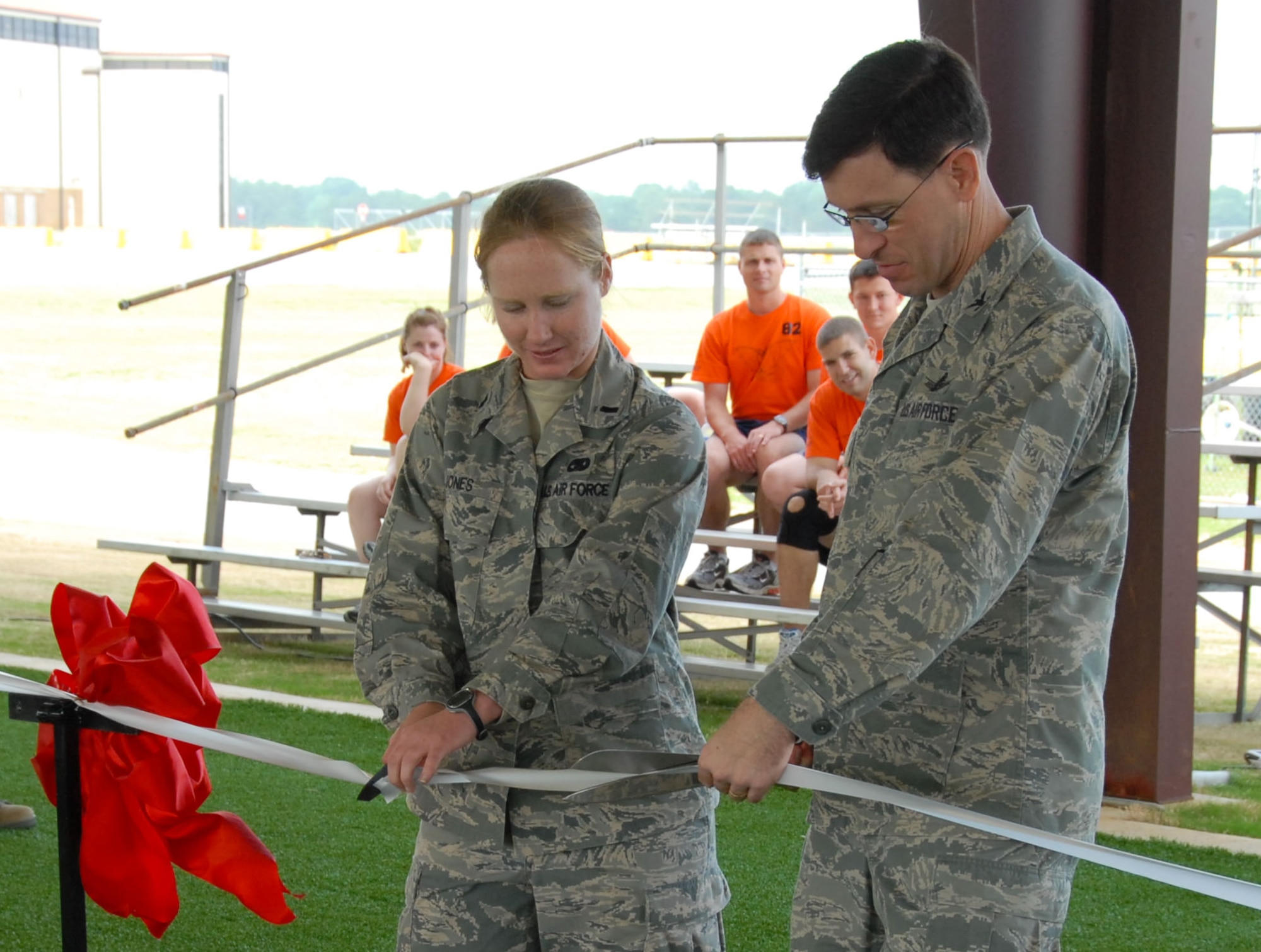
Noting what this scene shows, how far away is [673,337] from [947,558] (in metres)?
21.2

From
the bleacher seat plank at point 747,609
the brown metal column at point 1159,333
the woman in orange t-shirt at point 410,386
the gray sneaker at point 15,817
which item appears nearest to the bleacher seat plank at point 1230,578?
the brown metal column at point 1159,333

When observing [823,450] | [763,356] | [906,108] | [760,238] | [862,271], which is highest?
[760,238]

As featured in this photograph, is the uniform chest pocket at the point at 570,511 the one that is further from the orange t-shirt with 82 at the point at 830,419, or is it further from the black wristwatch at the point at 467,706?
the orange t-shirt with 82 at the point at 830,419

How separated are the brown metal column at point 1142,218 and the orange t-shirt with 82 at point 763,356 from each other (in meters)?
2.28

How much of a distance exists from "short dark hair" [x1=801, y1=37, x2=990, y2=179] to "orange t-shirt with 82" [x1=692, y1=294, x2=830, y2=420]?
4972 mm

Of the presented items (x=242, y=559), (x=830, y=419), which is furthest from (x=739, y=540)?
(x=242, y=559)

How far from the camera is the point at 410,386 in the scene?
6547 millimetres

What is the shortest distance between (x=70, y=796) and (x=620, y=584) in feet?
2.91

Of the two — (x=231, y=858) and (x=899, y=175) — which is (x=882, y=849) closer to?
(x=899, y=175)

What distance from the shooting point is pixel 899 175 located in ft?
4.80

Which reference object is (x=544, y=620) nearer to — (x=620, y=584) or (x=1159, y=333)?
(x=620, y=584)

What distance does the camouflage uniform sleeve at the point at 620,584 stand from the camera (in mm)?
1647

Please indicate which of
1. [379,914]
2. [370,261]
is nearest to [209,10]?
[370,261]

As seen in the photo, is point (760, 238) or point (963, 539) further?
point (760, 238)
